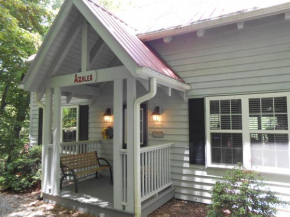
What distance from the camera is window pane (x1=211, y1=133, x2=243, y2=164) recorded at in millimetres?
4531

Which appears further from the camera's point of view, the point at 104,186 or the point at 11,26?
the point at 11,26

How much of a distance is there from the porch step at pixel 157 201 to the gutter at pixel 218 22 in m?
3.71

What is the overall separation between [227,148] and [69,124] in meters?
5.30

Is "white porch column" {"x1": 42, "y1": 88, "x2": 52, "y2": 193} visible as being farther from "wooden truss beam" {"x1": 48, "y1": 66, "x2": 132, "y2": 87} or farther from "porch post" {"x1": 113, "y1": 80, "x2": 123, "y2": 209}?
"porch post" {"x1": 113, "y1": 80, "x2": 123, "y2": 209}

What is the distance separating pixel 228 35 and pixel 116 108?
3.06 meters

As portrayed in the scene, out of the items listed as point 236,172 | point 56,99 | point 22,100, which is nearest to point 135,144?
point 236,172

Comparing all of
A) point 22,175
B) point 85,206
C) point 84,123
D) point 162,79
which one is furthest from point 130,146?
point 22,175

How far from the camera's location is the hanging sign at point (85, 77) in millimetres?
4297

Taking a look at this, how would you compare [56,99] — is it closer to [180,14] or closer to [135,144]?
[135,144]

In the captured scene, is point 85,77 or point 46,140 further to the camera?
point 46,140

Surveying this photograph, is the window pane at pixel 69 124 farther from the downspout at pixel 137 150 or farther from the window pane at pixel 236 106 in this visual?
the window pane at pixel 236 106

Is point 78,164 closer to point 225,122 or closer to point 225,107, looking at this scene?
point 225,122

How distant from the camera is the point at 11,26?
6328 millimetres

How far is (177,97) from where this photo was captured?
5.25 m
